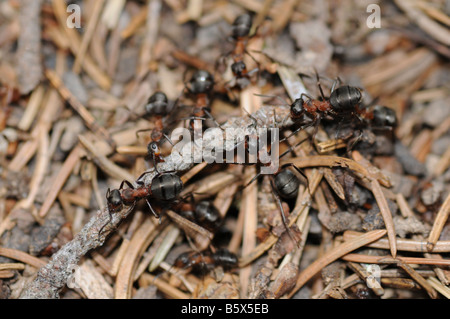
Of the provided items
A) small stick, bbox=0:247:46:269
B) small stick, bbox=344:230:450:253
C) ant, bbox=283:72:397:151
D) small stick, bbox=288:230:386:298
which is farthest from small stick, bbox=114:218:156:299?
small stick, bbox=344:230:450:253

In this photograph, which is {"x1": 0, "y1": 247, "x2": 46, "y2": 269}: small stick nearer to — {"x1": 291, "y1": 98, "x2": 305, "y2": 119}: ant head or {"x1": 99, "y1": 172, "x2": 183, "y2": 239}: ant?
{"x1": 99, "y1": 172, "x2": 183, "y2": 239}: ant

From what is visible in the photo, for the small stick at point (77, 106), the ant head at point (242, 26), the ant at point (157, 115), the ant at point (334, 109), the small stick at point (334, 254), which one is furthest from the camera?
the ant head at point (242, 26)

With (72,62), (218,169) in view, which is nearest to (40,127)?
(72,62)

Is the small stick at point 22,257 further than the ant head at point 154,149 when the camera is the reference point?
No

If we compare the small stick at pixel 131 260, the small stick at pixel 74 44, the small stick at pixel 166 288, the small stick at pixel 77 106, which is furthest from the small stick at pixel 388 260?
the small stick at pixel 74 44

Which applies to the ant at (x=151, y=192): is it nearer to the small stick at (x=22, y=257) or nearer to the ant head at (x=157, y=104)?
the small stick at (x=22, y=257)

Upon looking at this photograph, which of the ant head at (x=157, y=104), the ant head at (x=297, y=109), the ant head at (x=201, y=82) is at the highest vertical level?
the ant head at (x=201, y=82)

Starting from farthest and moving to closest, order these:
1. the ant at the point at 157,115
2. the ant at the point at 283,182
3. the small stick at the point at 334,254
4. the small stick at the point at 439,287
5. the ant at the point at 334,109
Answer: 1. the ant at the point at 157,115
2. the ant at the point at 334,109
3. the ant at the point at 283,182
4. the small stick at the point at 334,254
5. the small stick at the point at 439,287
